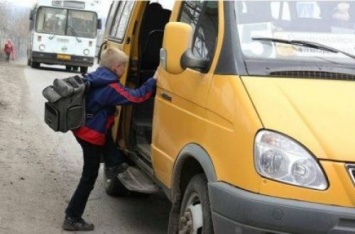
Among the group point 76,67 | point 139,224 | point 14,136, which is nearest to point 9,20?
point 76,67

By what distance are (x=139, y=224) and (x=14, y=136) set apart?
4819 millimetres

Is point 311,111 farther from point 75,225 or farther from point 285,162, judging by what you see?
point 75,225

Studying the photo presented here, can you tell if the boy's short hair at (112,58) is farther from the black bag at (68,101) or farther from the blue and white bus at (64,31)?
the blue and white bus at (64,31)

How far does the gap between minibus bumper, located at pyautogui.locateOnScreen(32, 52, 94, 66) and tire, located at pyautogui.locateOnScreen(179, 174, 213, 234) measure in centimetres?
2447

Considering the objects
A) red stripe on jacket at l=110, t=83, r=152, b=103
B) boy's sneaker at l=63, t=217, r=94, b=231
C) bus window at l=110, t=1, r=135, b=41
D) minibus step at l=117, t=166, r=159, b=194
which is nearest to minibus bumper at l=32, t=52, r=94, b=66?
bus window at l=110, t=1, r=135, b=41

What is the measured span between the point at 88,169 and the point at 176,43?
1946 millimetres

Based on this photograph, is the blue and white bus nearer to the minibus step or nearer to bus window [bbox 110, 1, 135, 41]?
bus window [bbox 110, 1, 135, 41]

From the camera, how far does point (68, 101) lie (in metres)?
5.26

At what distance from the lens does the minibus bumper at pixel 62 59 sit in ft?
91.9

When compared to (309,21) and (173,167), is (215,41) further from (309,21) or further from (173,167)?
(173,167)

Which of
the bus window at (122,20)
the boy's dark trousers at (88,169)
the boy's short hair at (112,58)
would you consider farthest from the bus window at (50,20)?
the boy's short hair at (112,58)

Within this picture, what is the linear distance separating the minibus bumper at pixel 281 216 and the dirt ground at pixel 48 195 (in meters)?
2.57

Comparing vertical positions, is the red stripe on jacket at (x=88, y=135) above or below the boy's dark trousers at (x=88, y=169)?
above

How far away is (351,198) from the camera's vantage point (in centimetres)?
323
